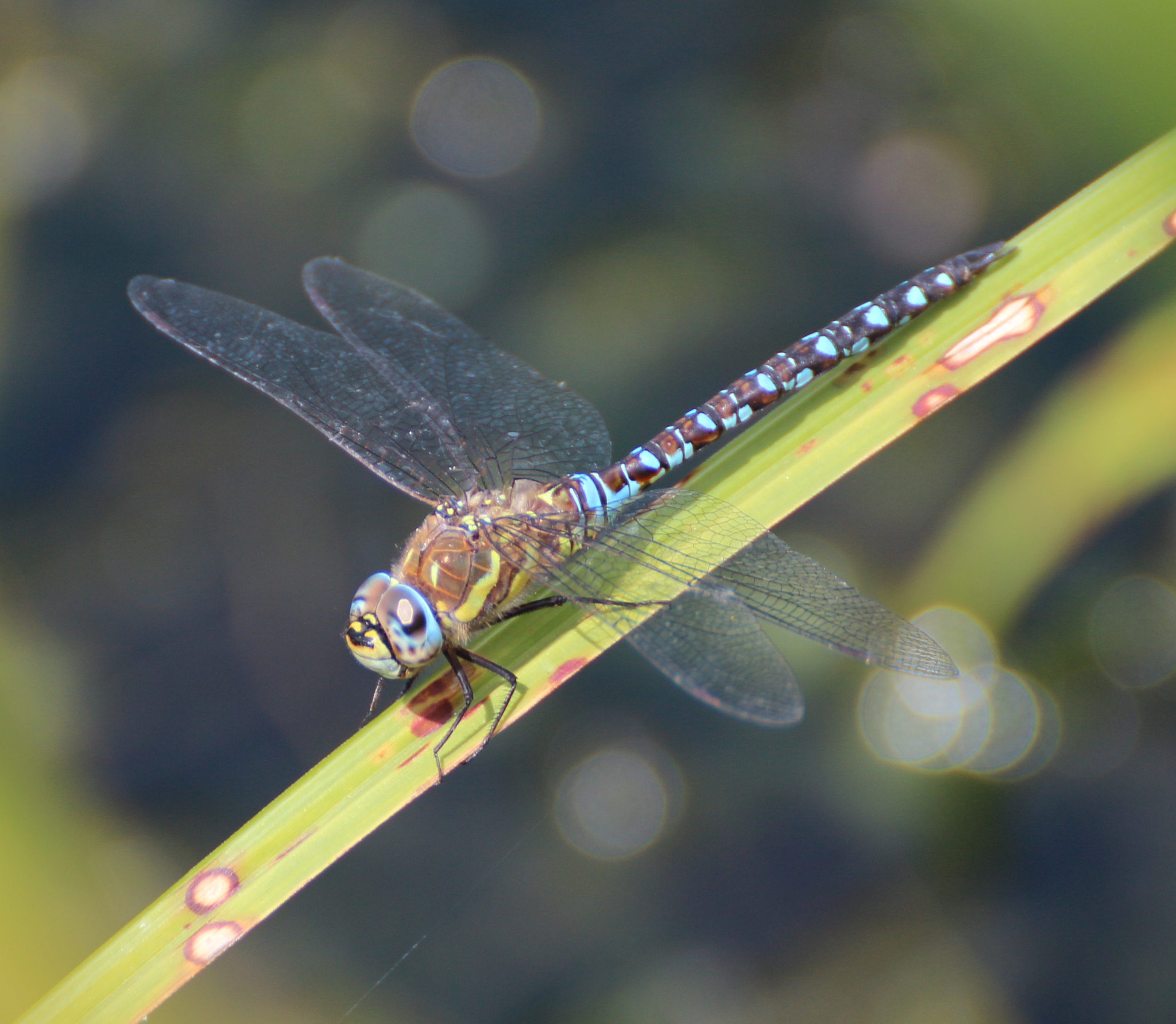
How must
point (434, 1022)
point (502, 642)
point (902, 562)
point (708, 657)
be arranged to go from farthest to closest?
point (902, 562), point (434, 1022), point (502, 642), point (708, 657)

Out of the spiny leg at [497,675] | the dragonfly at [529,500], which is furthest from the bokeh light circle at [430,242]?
the spiny leg at [497,675]

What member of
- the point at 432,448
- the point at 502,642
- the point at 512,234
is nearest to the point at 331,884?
the point at 502,642

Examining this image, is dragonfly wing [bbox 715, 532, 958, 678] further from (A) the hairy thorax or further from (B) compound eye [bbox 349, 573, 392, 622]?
(B) compound eye [bbox 349, 573, 392, 622]

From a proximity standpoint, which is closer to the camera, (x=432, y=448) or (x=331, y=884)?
(x=432, y=448)

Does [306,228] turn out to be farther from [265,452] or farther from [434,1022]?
[434,1022]

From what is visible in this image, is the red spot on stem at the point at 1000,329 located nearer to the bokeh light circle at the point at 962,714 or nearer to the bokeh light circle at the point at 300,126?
the bokeh light circle at the point at 962,714

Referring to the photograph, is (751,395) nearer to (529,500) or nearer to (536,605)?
(529,500)
